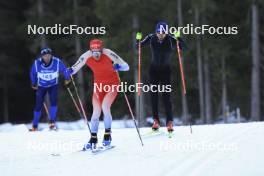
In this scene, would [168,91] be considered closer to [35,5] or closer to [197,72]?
[197,72]

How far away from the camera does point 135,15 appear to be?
83.4 ft

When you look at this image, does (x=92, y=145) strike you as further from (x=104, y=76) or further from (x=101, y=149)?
(x=104, y=76)

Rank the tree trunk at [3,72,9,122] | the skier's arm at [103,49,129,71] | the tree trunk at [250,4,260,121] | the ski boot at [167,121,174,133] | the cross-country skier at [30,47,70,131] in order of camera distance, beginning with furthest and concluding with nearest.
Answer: the tree trunk at [3,72,9,122] → the tree trunk at [250,4,260,121] → the cross-country skier at [30,47,70,131] → the ski boot at [167,121,174,133] → the skier's arm at [103,49,129,71]

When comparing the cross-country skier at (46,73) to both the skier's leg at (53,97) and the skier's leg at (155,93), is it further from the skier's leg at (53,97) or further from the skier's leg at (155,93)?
the skier's leg at (155,93)

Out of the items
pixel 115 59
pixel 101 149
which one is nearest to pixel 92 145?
pixel 101 149

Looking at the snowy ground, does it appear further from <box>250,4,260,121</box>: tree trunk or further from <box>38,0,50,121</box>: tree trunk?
<box>38,0,50,121</box>: tree trunk

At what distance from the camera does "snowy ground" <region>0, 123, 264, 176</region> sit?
22.8 feet

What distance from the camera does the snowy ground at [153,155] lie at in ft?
22.8

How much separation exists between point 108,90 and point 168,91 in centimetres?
162

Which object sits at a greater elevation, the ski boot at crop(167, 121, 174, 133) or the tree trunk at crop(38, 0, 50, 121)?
the tree trunk at crop(38, 0, 50, 121)

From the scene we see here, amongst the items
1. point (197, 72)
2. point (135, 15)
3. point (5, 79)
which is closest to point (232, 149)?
point (135, 15)

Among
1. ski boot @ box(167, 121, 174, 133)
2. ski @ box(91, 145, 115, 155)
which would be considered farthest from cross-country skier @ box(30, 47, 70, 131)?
ski @ box(91, 145, 115, 155)

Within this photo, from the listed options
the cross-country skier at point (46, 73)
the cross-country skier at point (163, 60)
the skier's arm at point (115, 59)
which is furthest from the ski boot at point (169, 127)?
the cross-country skier at point (46, 73)

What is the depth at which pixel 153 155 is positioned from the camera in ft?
26.7
